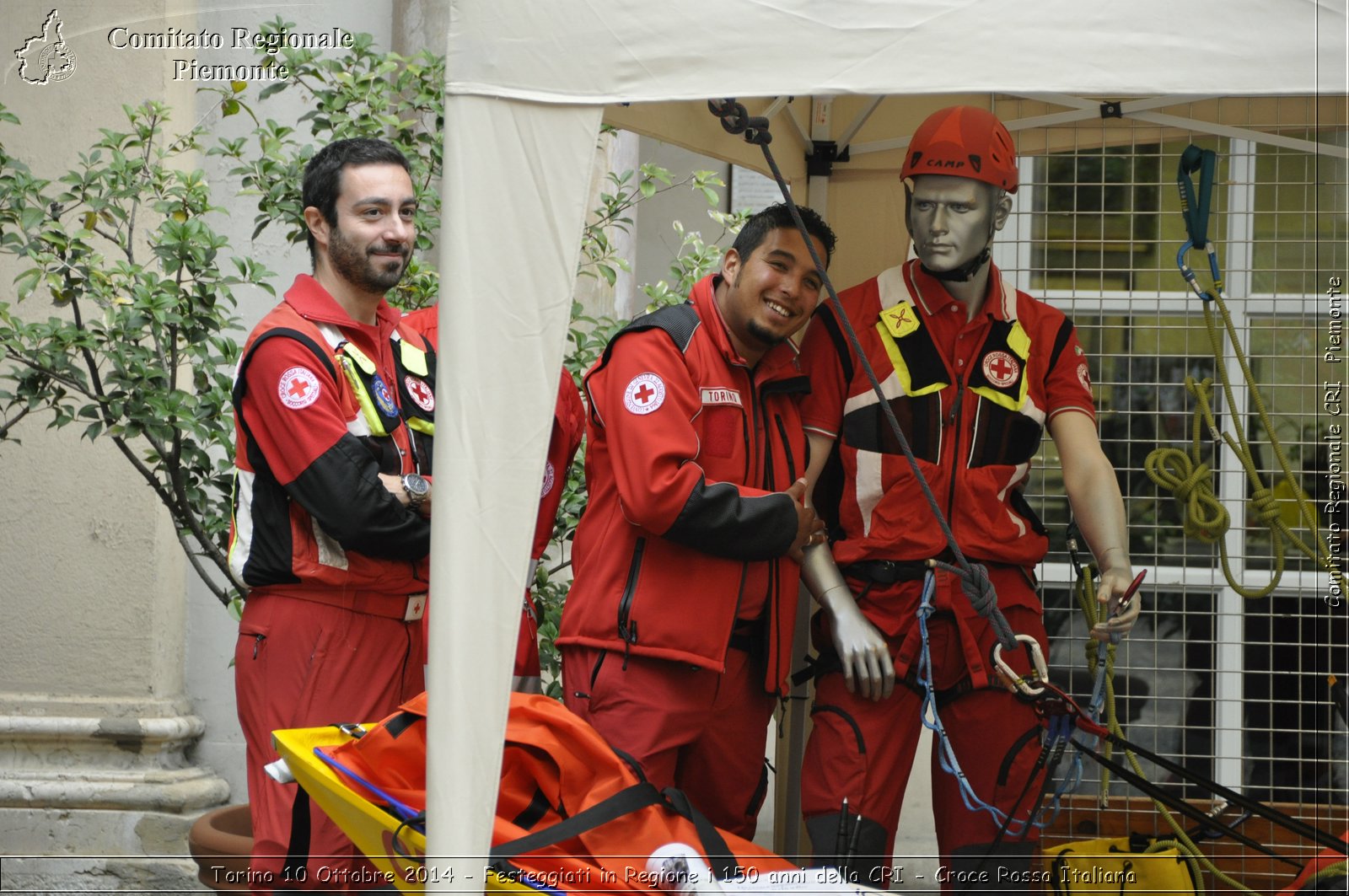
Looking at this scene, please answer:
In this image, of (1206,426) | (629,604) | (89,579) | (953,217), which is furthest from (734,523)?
(89,579)

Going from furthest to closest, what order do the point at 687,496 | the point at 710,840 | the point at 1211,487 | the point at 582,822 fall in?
the point at 1211,487 < the point at 687,496 < the point at 710,840 < the point at 582,822

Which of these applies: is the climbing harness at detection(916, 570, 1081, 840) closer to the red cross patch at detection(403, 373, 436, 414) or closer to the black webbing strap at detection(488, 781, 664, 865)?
the black webbing strap at detection(488, 781, 664, 865)

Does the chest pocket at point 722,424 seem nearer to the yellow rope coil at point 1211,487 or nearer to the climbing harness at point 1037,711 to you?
the climbing harness at point 1037,711

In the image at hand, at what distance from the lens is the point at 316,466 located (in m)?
3.22

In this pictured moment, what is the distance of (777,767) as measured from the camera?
176 inches

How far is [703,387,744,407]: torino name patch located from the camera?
3.40 m

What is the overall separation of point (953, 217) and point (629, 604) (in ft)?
3.88

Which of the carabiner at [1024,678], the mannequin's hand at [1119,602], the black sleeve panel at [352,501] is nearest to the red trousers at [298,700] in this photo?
the black sleeve panel at [352,501]

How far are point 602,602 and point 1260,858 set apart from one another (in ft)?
6.99

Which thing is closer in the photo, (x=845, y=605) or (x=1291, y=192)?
(x=845, y=605)

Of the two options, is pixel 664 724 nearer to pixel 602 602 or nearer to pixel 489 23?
pixel 602 602

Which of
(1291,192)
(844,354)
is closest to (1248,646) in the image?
(1291,192)

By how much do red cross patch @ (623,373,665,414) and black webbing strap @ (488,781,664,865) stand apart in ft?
2.82

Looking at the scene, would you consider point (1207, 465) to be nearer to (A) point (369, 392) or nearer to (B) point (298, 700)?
(A) point (369, 392)
